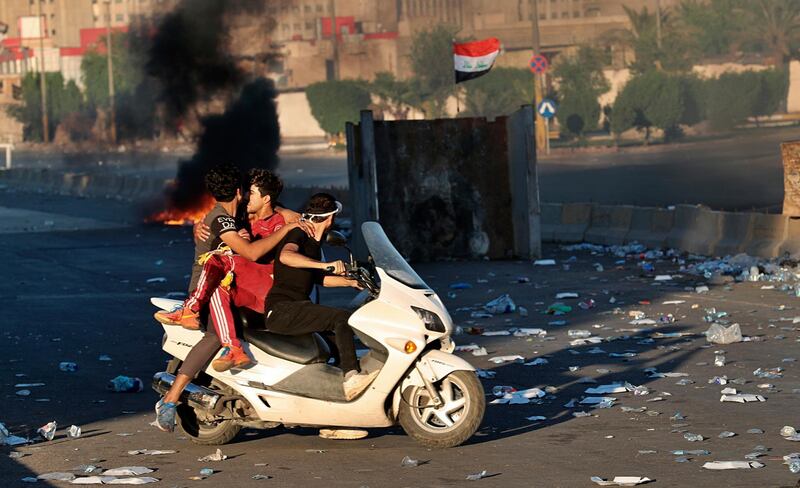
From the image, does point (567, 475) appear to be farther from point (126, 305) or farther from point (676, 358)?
point (126, 305)

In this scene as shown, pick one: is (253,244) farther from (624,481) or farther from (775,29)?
(775,29)

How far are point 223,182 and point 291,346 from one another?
3.52ft

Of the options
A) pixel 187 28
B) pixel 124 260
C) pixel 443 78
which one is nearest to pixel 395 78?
pixel 443 78

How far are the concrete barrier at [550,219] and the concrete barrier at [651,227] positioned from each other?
1722 millimetres

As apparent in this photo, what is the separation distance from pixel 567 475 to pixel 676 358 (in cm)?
398

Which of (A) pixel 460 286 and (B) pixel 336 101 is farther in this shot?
(B) pixel 336 101

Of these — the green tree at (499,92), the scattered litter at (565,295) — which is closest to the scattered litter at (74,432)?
the scattered litter at (565,295)

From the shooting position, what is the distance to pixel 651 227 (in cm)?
2014

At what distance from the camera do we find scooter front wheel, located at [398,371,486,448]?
7.97 meters

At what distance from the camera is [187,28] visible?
1368 inches

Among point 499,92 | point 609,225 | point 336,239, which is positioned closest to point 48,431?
point 336,239

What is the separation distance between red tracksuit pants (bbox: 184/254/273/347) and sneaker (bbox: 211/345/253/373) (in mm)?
39

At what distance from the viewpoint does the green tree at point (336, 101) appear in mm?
79312

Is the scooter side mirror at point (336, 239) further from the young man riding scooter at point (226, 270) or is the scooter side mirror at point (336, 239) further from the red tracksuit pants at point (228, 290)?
the red tracksuit pants at point (228, 290)
